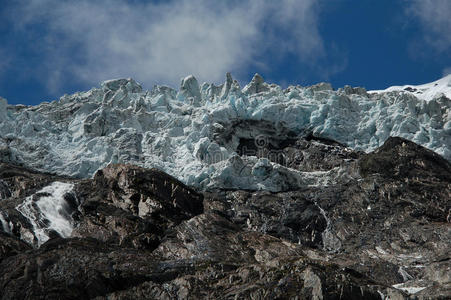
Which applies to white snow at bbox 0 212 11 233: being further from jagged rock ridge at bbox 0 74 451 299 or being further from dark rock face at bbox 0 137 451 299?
jagged rock ridge at bbox 0 74 451 299

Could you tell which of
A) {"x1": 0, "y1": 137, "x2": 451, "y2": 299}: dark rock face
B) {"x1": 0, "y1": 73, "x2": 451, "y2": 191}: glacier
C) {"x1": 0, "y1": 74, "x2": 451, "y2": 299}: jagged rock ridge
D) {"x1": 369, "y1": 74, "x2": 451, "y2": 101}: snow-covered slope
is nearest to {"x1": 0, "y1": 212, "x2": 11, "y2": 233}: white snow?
{"x1": 0, "y1": 137, "x2": 451, "y2": 299}: dark rock face

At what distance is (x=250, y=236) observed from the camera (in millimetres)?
69562

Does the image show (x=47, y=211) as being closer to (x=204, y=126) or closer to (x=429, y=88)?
(x=204, y=126)

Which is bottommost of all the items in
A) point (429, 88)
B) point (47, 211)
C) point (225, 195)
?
point (47, 211)

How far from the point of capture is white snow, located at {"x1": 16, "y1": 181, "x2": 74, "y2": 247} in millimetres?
73688

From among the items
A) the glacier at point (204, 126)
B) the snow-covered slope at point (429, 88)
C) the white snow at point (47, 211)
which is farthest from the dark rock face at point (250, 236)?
the snow-covered slope at point (429, 88)

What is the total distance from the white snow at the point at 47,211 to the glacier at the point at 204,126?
523 inches

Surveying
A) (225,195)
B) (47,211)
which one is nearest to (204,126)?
(225,195)

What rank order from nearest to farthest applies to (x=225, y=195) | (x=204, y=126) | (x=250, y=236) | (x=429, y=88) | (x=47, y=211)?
(x=250, y=236)
(x=47, y=211)
(x=225, y=195)
(x=204, y=126)
(x=429, y=88)

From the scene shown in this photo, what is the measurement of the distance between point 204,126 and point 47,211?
3430 cm

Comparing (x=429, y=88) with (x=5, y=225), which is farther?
(x=429, y=88)

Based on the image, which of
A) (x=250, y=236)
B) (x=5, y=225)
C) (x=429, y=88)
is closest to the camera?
(x=250, y=236)

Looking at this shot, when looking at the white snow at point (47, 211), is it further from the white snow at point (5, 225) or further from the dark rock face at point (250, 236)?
the white snow at point (5, 225)

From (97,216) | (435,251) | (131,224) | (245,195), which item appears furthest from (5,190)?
(435,251)
